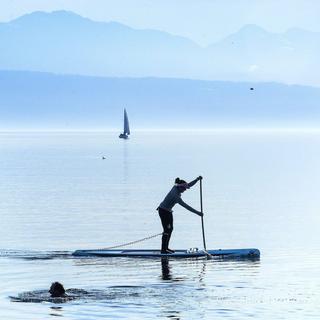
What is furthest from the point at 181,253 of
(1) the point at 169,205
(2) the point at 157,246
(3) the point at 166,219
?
(2) the point at 157,246

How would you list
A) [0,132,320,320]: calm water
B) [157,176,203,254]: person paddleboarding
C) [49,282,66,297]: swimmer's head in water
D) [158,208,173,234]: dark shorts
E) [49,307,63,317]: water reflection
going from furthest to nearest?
[158,208,173,234]: dark shorts
[157,176,203,254]: person paddleboarding
[49,282,66,297]: swimmer's head in water
[0,132,320,320]: calm water
[49,307,63,317]: water reflection

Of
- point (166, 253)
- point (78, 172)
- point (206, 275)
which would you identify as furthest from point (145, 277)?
point (78, 172)

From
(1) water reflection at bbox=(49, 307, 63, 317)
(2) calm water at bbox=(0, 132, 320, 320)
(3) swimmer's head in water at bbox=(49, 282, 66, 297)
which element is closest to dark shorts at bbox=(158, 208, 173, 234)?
(2) calm water at bbox=(0, 132, 320, 320)

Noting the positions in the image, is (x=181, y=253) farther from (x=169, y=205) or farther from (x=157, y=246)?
(x=157, y=246)

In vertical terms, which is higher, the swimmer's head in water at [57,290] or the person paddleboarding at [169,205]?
the person paddleboarding at [169,205]

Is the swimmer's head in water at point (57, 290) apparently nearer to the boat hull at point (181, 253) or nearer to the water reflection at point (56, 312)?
the water reflection at point (56, 312)

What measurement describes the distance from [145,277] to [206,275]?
6.47ft

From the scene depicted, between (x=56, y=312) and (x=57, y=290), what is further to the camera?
(x=57, y=290)

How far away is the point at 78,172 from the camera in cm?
12756

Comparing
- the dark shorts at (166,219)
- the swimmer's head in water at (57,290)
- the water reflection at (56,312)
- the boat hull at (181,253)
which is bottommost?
the water reflection at (56,312)

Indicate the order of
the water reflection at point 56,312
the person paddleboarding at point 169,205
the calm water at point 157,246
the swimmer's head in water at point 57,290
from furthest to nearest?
the person paddleboarding at point 169,205 → the swimmer's head in water at point 57,290 → the calm water at point 157,246 → the water reflection at point 56,312

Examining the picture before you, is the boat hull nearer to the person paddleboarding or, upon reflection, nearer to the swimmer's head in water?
the person paddleboarding

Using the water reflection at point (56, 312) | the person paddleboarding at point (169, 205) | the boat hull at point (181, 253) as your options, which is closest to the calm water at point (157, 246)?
the water reflection at point (56, 312)

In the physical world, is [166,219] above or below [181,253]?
above
